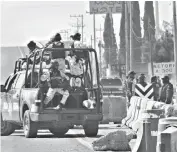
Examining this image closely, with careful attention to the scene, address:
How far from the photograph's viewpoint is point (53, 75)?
805 inches

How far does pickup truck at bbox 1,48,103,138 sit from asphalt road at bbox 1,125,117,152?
328 millimetres

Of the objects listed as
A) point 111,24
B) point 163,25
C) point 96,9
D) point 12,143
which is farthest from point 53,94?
point 111,24

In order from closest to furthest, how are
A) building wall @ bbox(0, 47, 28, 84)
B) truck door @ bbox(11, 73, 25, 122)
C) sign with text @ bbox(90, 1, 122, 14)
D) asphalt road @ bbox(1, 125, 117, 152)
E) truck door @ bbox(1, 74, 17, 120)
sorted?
asphalt road @ bbox(1, 125, 117, 152) < truck door @ bbox(11, 73, 25, 122) < truck door @ bbox(1, 74, 17, 120) < building wall @ bbox(0, 47, 28, 84) < sign with text @ bbox(90, 1, 122, 14)

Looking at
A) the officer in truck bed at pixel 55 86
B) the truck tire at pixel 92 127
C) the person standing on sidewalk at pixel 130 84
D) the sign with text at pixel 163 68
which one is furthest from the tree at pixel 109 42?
the officer in truck bed at pixel 55 86

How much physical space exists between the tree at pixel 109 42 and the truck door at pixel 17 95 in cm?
10971

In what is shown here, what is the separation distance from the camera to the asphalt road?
55.3 ft

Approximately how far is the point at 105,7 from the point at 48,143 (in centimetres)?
8163

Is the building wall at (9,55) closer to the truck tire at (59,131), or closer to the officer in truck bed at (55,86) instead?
the truck tire at (59,131)

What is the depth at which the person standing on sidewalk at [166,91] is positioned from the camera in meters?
22.2

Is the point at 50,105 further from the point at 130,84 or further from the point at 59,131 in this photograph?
the point at 130,84

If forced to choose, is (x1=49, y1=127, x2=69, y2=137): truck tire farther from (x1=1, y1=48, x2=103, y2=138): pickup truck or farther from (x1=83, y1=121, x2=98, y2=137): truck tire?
(x1=83, y1=121, x2=98, y2=137): truck tire

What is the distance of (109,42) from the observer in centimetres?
13625

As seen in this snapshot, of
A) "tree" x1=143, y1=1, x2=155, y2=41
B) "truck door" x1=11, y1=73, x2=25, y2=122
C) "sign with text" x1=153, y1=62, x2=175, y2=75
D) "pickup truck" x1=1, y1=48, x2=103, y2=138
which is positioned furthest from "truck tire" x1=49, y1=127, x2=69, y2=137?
"tree" x1=143, y1=1, x2=155, y2=41

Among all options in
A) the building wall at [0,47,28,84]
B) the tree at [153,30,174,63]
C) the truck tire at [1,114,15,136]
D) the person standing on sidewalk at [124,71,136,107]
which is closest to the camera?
the truck tire at [1,114,15,136]
